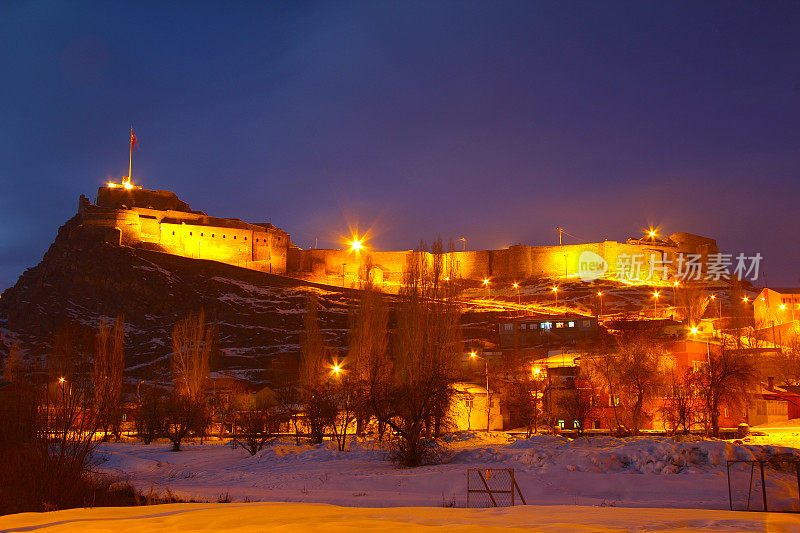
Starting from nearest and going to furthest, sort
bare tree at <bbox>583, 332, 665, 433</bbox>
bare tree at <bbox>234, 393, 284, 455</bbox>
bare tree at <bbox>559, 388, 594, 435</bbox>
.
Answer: bare tree at <bbox>234, 393, 284, 455</bbox>
bare tree at <bbox>583, 332, 665, 433</bbox>
bare tree at <bbox>559, 388, 594, 435</bbox>

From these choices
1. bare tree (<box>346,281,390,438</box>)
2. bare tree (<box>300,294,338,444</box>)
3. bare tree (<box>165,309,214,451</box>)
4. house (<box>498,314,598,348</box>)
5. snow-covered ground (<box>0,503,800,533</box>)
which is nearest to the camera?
snow-covered ground (<box>0,503,800,533</box>)

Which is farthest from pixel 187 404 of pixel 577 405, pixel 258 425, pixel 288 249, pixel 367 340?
Answer: pixel 288 249

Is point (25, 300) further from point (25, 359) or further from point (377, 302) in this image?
point (377, 302)

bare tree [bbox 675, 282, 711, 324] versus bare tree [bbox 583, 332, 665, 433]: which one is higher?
bare tree [bbox 675, 282, 711, 324]

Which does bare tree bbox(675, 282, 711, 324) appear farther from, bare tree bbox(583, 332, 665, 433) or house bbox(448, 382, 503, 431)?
house bbox(448, 382, 503, 431)

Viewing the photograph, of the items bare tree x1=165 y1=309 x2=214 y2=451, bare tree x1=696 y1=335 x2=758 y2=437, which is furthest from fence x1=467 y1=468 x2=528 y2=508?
bare tree x1=165 y1=309 x2=214 y2=451

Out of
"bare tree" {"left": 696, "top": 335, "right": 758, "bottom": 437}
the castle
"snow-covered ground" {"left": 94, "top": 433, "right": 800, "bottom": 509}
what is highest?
the castle

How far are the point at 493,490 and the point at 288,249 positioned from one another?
7516cm

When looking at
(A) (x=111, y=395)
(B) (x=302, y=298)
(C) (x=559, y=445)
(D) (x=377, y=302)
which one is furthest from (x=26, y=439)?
(B) (x=302, y=298)

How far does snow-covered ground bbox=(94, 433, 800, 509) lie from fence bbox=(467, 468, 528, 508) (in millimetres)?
316

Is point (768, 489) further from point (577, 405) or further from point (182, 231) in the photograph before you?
point (182, 231)

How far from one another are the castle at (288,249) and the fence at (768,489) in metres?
62.8

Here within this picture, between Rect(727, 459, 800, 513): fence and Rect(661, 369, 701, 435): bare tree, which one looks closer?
Rect(727, 459, 800, 513): fence

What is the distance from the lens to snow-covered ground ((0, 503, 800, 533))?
8.55 metres
